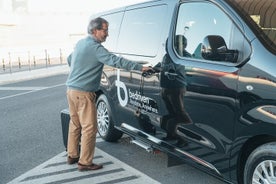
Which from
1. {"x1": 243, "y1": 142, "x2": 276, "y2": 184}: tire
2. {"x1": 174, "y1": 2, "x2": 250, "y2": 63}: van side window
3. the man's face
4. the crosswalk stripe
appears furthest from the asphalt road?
the man's face

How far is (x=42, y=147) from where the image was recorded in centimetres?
585

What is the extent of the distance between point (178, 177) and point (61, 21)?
41065 mm

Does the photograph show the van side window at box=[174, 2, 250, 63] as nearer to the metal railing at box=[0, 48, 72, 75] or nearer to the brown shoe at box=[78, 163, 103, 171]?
the brown shoe at box=[78, 163, 103, 171]

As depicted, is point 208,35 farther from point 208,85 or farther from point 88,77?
point 88,77


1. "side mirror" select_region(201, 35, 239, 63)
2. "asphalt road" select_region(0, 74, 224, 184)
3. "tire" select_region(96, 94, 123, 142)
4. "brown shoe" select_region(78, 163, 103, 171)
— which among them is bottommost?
"asphalt road" select_region(0, 74, 224, 184)

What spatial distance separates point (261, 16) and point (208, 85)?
101 centimetres

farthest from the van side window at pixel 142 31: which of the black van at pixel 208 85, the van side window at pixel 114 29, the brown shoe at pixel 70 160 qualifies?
the brown shoe at pixel 70 160

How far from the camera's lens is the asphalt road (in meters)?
4.66

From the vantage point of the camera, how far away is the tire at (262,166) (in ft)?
10.1

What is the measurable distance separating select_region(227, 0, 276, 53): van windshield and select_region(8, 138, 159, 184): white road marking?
6.62 ft

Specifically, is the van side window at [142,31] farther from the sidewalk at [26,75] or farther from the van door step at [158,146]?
the sidewalk at [26,75]

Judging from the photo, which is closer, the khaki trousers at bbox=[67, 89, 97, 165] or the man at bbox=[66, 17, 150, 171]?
the man at bbox=[66, 17, 150, 171]

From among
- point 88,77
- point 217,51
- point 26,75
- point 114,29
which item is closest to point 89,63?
point 88,77

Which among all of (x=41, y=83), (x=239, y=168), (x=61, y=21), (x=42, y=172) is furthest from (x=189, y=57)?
(x=61, y=21)
